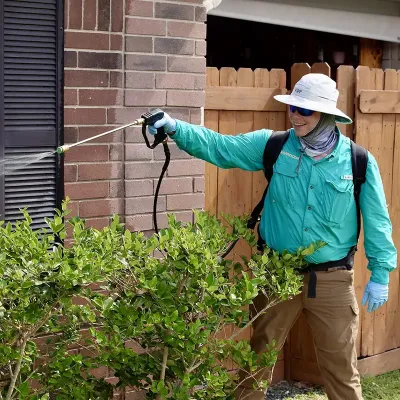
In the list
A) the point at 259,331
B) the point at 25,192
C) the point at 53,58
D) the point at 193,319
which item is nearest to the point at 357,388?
the point at 259,331

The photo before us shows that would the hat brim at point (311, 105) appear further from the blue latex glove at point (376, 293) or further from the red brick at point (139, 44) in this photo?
the blue latex glove at point (376, 293)

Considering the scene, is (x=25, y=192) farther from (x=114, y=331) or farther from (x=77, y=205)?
(x=114, y=331)

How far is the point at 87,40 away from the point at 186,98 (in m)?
0.73

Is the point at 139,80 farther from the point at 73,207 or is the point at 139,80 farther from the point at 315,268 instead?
the point at 315,268

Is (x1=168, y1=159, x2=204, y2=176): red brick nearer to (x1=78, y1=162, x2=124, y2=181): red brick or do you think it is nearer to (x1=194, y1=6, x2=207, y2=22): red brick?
(x1=78, y1=162, x2=124, y2=181): red brick

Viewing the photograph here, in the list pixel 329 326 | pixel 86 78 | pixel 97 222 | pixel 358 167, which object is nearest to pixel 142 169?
Result: pixel 97 222

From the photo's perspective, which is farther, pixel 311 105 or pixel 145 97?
pixel 145 97

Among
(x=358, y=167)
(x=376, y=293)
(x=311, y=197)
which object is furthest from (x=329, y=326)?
(x=358, y=167)

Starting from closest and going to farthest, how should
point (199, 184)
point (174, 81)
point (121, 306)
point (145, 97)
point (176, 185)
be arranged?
point (121, 306)
point (145, 97)
point (174, 81)
point (176, 185)
point (199, 184)

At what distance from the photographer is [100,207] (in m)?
5.19

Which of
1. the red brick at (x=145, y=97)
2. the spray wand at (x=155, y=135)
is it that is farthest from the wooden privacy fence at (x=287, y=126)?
the spray wand at (x=155, y=135)

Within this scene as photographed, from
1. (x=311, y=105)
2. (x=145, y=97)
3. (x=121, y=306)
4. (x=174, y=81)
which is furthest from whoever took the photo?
(x=174, y=81)

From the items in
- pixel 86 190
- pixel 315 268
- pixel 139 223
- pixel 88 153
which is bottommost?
pixel 315 268

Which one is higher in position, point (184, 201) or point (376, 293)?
point (184, 201)
